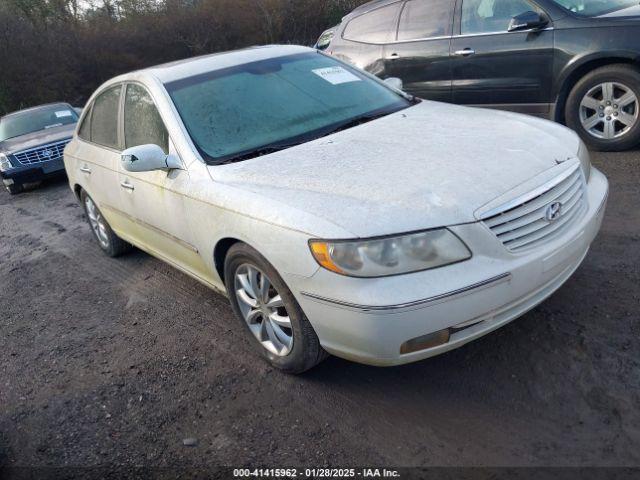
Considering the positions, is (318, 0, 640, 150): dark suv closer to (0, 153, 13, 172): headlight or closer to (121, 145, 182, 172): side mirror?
(121, 145, 182, 172): side mirror

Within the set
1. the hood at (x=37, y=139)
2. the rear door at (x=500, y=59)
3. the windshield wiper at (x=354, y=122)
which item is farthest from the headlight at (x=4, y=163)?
the windshield wiper at (x=354, y=122)

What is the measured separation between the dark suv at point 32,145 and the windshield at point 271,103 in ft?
22.4

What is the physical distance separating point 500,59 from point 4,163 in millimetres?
7986

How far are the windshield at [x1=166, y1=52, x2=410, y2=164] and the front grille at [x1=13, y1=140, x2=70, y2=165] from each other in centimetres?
687

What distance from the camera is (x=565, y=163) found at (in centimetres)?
295

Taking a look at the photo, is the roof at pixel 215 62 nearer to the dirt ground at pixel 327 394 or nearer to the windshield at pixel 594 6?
the dirt ground at pixel 327 394

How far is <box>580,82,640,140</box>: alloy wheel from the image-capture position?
17.6 ft

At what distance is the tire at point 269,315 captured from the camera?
283 cm

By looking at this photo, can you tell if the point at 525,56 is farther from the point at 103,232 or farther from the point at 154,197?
the point at 103,232

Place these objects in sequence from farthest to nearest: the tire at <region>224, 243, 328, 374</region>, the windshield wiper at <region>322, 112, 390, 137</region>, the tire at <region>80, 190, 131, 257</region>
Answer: the tire at <region>80, 190, 131, 257</region>
the windshield wiper at <region>322, 112, 390, 137</region>
the tire at <region>224, 243, 328, 374</region>

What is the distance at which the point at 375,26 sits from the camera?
23.4ft

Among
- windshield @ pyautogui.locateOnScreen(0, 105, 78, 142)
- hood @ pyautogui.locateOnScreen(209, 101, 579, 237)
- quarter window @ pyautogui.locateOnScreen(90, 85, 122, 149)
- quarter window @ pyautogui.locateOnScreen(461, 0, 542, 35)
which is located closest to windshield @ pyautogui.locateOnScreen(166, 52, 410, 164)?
hood @ pyautogui.locateOnScreen(209, 101, 579, 237)

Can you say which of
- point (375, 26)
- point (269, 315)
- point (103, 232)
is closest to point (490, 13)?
point (375, 26)

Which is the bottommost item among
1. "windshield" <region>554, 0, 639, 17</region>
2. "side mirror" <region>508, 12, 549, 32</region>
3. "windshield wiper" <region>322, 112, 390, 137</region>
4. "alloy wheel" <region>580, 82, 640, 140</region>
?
"alloy wheel" <region>580, 82, 640, 140</region>
